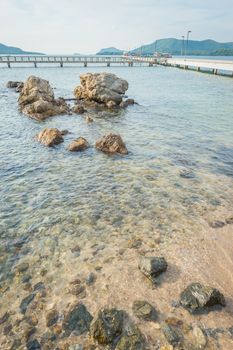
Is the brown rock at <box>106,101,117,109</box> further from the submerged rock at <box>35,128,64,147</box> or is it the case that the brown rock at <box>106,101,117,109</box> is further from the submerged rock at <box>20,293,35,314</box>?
the submerged rock at <box>20,293,35,314</box>

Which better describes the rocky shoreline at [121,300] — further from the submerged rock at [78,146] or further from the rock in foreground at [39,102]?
the rock in foreground at [39,102]

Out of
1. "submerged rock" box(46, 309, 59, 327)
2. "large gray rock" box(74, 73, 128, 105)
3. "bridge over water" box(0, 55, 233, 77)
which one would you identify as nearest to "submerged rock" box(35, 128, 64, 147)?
"submerged rock" box(46, 309, 59, 327)

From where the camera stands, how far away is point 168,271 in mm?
8164

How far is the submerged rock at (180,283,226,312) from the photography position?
270 inches

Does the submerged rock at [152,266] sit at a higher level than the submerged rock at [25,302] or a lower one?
higher

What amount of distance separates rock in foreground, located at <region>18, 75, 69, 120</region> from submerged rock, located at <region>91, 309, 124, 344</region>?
23.8 m

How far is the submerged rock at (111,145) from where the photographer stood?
59.1ft

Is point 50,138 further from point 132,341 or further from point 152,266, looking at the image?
point 132,341

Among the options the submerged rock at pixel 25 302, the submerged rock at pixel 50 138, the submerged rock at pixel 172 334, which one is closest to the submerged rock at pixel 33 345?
the submerged rock at pixel 25 302

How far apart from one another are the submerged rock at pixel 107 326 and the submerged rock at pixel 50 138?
14169 millimetres

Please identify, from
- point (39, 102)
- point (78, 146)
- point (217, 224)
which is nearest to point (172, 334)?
point (217, 224)

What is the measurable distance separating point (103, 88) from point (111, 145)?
20.7m

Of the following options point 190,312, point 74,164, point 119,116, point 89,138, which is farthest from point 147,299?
point 119,116

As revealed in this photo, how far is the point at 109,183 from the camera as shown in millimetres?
13891
